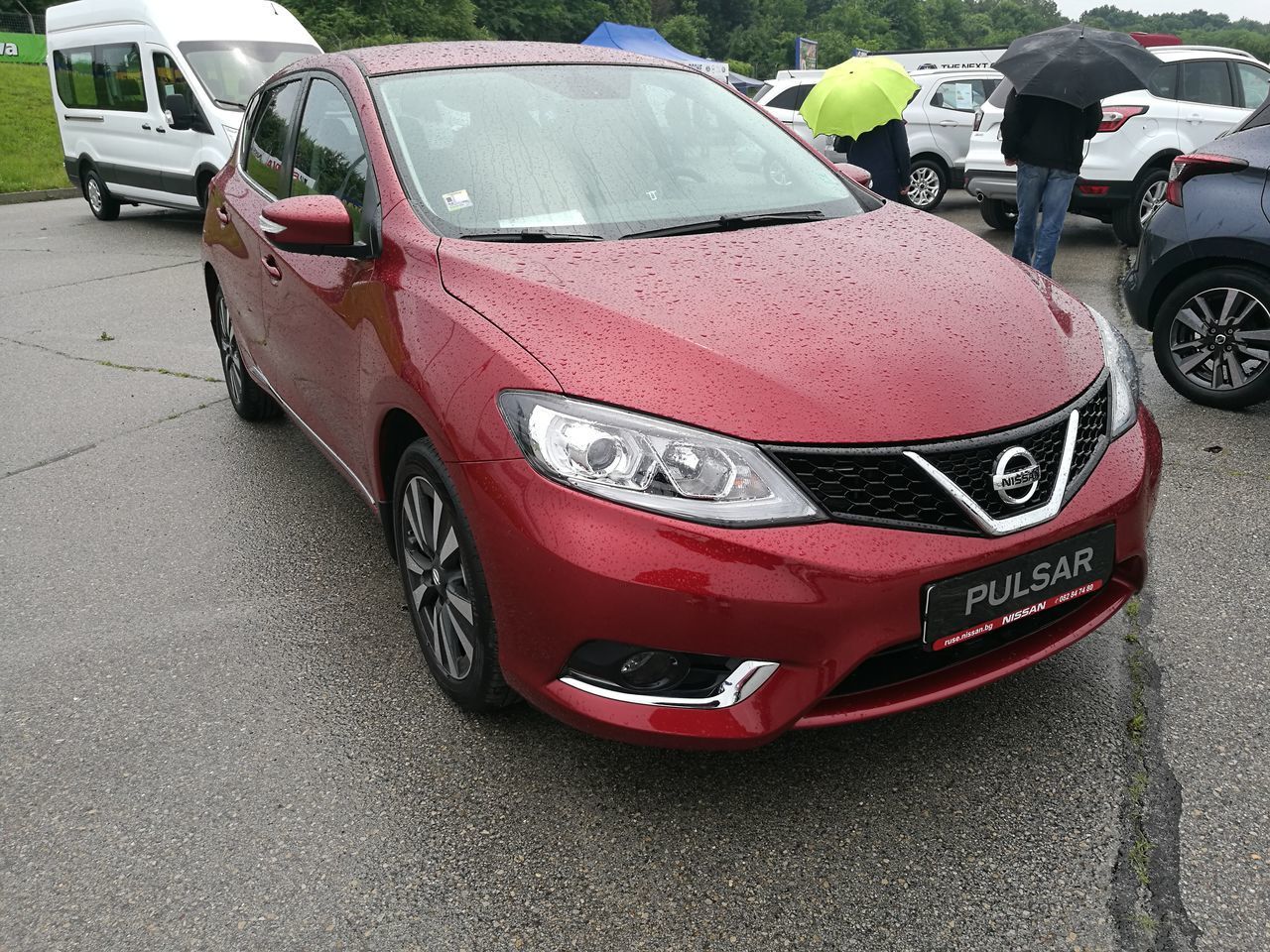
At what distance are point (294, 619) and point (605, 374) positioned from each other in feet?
5.42

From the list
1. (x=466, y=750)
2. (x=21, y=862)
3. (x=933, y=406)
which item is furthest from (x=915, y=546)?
(x=21, y=862)

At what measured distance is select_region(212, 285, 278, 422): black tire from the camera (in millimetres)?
4969

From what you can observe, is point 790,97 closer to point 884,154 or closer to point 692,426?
point 884,154

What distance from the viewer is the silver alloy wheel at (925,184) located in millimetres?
12883

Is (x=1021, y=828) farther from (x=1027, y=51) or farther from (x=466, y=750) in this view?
(x=1027, y=51)

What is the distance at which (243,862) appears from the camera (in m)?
2.26

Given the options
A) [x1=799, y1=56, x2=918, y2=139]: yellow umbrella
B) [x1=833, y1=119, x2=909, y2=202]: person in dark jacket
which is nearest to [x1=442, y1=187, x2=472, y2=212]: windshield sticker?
[x1=799, y1=56, x2=918, y2=139]: yellow umbrella

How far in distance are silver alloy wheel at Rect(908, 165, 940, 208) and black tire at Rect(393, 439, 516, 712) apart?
1132 cm

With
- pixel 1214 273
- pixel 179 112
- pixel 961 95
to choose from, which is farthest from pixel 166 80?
pixel 1214 273

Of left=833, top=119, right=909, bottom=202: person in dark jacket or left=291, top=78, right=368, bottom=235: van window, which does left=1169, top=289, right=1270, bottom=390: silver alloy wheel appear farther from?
left=291, top=78, right=368, bottom=235: van window

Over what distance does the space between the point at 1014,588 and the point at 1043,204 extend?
5642 millimetres

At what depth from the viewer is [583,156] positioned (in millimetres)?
3064

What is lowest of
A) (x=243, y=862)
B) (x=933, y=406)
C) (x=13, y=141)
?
(x=13, y=141)

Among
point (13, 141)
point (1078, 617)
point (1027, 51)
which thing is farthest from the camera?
point (13, 141)
